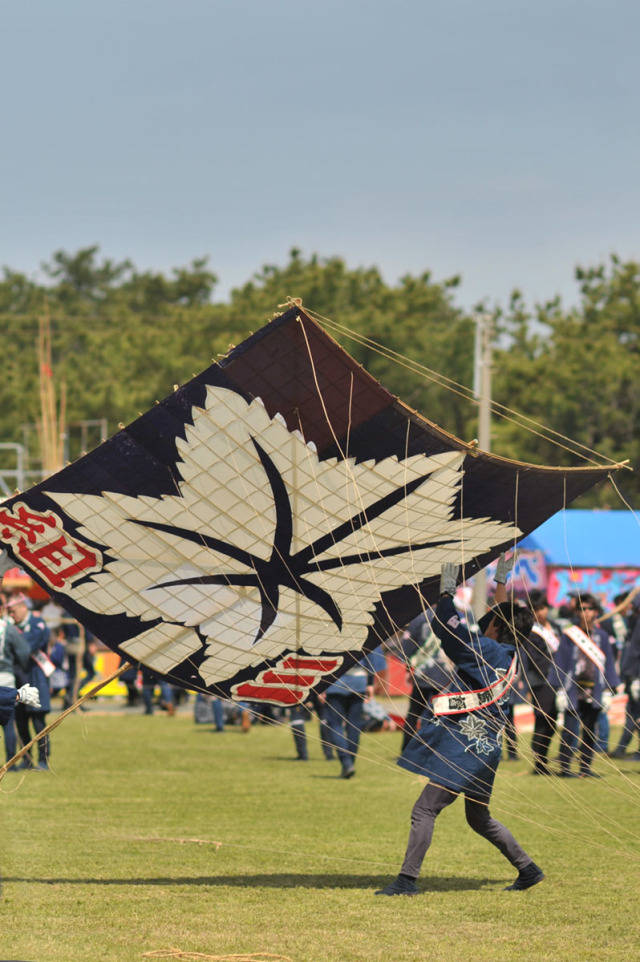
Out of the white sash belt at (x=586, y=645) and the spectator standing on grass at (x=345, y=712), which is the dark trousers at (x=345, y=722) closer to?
the spectator standing on grass at (x=345, y=712)

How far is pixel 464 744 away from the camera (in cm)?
963

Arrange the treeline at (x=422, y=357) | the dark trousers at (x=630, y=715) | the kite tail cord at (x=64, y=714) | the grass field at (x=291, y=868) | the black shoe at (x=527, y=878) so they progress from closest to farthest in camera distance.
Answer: the grass field at (x=291, y=868)
the black shoe at (x=527, y=878)
the kite tail cord at (x=64, y=714)
the dark trousers at (x=630, y=715)
the treeline at (x=422, y=357)

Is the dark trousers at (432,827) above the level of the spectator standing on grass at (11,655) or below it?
below

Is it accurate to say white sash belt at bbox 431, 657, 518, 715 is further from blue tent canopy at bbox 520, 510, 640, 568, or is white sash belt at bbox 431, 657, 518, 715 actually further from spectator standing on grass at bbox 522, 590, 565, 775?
blue tent canopy at bbox 520, 510, 640, 568

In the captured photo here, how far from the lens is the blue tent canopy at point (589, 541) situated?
104 ft

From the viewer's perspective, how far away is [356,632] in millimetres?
11117

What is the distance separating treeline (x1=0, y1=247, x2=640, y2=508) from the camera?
169 ft

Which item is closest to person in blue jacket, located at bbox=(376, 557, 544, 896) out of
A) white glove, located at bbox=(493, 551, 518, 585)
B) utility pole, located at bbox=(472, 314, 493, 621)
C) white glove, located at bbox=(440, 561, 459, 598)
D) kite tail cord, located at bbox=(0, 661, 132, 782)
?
white glove, located at bbox=(440, 561, 459, 598)

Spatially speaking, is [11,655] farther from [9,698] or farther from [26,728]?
[9,698]

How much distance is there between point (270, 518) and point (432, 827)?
2488 mm

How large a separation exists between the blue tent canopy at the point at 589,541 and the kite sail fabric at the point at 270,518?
20.3m

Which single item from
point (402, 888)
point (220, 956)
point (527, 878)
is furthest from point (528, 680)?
point (220, 956)

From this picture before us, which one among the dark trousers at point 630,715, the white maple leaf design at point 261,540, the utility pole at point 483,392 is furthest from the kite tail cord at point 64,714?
the utility pole at point 483,392

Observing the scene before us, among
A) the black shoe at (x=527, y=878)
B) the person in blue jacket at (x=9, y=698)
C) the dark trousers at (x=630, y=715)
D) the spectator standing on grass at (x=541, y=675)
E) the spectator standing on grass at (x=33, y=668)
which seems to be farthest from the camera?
the dark trousers at (x=630, y=715)
